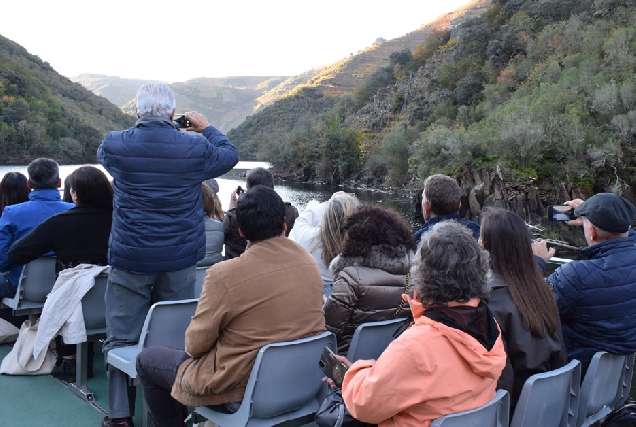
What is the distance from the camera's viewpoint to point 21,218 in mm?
3451

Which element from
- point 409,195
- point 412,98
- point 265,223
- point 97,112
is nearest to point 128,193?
point 265,223

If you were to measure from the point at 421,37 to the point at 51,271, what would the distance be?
172m

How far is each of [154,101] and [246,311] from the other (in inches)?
49.2

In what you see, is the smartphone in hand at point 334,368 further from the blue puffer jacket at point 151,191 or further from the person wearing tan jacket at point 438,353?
the blue puffer jacket at point 151,191

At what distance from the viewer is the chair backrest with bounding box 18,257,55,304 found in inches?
130

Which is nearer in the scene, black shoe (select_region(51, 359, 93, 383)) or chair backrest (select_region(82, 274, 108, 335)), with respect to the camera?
chair backrest (select_region(82, 274, 108, 335))

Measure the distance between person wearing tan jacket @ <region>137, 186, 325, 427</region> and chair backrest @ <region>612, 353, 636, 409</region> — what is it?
5.28 ft

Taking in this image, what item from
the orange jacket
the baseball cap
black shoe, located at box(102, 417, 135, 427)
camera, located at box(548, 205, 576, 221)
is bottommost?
black shoe, located at box(102, 417, 135, 427)

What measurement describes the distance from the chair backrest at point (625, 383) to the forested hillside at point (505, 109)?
1915cm

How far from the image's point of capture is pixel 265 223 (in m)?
1.95

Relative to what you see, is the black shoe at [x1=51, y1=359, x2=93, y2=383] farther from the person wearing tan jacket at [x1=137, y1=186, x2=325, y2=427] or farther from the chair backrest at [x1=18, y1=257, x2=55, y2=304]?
the person wearing tan jacket at [x1=137, y1=186, x2=325, y2=427]

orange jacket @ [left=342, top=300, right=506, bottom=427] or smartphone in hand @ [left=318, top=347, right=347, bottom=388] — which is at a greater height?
orange jacket @ [left=342, top=300, right=506, bottom=427]

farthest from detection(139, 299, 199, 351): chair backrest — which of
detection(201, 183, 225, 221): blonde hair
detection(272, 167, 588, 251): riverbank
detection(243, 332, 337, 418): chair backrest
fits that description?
detection(272, 167, 588, 251): riverbank

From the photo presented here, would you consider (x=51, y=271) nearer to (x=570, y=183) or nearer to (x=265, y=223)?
(x=265, y=223)
